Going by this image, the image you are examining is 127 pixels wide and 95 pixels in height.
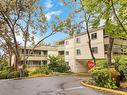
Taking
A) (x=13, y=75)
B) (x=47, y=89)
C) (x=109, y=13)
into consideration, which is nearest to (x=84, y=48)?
(x=13, y=75)

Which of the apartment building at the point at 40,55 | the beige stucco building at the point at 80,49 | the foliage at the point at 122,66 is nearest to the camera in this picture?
the foliage at the point at 122,66

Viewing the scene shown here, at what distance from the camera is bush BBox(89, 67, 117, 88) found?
19.3 m

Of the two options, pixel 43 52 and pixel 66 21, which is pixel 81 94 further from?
pixel 43 52

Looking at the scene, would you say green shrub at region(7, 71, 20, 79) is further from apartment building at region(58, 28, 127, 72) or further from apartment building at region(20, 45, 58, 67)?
apartment building at region(20, 45, 58, 67)

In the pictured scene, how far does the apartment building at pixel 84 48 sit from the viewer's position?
1682 inches

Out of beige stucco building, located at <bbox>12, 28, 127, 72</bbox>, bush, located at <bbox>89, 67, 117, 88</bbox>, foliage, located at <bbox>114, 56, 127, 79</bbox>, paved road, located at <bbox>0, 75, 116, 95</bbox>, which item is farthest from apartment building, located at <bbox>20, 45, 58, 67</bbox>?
bush, located at <bbox>89, 67, 117, 88</bbox>

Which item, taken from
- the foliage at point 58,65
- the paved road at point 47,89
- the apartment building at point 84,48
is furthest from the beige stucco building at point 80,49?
the paved road at point 47,89

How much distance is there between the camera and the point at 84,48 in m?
49.3

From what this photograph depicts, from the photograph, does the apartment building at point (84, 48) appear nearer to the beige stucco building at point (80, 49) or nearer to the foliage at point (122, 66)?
the beige stucco building at point (80, 49)

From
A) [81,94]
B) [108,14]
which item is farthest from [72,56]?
[81,94]

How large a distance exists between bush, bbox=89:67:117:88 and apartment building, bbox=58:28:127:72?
21.6 meters

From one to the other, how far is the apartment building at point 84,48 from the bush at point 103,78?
70.9 feet

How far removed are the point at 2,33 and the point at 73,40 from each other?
16.3 m

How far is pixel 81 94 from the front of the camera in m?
16.3
